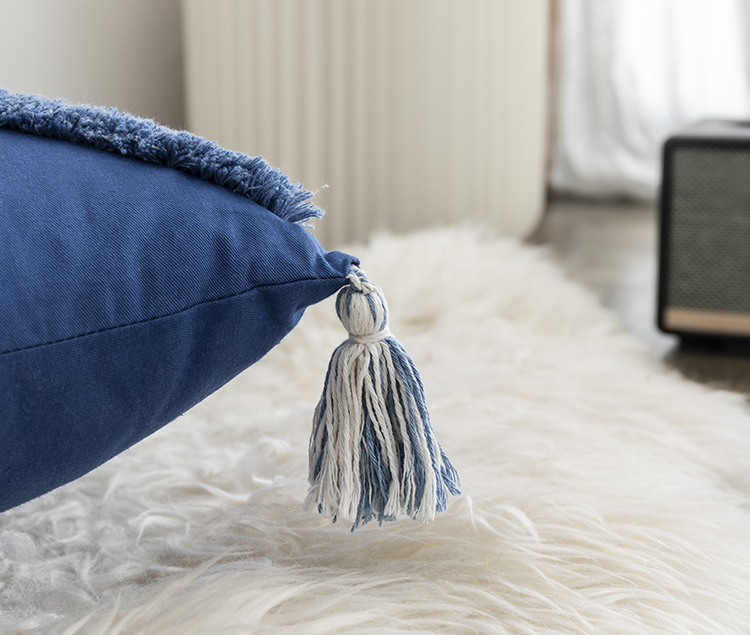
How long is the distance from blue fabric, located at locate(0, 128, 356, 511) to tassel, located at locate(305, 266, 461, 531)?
0.03 m

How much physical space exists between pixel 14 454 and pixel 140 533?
19 centimetres

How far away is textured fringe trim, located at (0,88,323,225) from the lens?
47 centimetres

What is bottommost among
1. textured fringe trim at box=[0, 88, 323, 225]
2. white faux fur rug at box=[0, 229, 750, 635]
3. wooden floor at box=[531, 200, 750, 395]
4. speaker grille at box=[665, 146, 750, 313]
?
wooden floor at box=[531, 200, 750, 395]

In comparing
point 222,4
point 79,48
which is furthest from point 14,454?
point 222,4

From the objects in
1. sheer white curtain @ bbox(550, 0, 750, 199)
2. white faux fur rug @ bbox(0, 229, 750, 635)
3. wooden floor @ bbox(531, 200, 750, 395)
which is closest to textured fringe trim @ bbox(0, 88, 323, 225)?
white faux fur rug @ bbox(0, 229, 750, 635)

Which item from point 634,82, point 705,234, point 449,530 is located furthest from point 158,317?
point 634,82

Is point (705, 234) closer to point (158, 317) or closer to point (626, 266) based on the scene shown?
point (626, 266)

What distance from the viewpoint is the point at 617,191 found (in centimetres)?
225

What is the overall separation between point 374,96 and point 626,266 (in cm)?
59

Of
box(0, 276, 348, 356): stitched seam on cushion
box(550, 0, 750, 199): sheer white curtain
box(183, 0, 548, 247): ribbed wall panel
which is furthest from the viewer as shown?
box(550, 0, 750, 199): sheer white curtain

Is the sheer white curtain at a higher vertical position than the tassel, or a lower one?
higher

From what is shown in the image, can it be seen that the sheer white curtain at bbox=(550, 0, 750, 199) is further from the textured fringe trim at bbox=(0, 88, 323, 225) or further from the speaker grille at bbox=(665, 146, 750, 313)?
the textured fringe trim at bbox=(0, 88, 323, 225)

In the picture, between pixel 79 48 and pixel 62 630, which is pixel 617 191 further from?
pixel 62 630

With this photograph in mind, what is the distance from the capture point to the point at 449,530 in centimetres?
55
